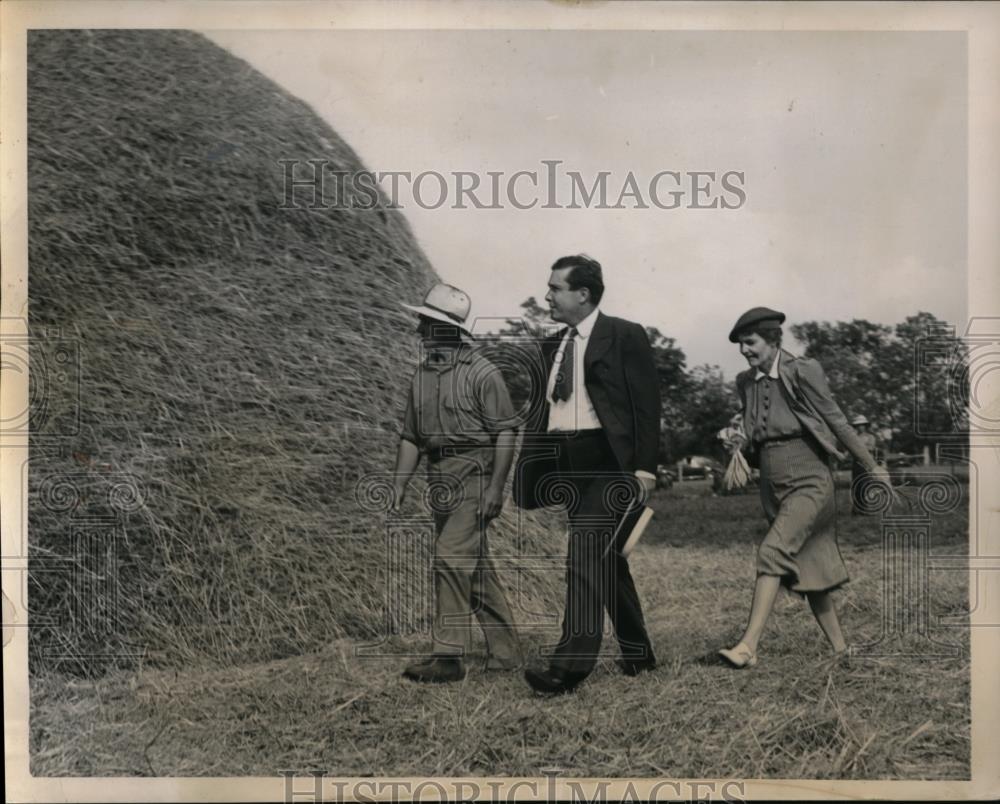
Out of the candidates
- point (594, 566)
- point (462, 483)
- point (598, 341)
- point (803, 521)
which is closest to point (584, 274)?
point (598, 341)

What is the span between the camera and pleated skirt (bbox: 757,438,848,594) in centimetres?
475

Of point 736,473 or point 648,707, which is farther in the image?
point 736,473

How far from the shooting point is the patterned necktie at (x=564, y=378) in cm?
475

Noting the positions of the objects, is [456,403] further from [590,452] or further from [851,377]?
[851,377]

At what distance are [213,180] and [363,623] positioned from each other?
2111 mm

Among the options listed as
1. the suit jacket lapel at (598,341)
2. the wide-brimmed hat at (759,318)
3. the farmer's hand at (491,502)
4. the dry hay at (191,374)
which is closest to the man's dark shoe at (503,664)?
the dry hay at (191,374)

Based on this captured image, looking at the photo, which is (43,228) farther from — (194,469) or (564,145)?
(564,145)

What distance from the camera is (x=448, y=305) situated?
4.84 meters

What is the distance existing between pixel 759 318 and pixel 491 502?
1438mm

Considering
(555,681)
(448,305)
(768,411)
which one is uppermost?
(448,305)

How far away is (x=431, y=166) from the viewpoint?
4.79 metres

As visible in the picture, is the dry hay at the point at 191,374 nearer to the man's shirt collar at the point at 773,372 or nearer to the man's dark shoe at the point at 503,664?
the man's dark shoe at the point at 503,664

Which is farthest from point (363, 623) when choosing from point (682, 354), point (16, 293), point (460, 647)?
point (16, 293)

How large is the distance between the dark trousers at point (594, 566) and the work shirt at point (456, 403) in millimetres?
351
